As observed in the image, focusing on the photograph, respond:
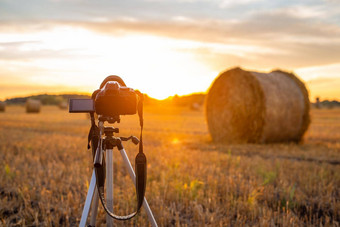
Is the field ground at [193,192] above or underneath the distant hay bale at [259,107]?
underneath

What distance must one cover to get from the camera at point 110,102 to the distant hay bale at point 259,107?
786 cm

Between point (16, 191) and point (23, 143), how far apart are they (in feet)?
17.0

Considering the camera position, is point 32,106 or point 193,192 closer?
point 193,192

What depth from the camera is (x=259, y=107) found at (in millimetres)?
9922

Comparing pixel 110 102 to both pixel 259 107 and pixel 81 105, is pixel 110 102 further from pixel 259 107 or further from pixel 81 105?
pixel 259 107

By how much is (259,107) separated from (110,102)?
26.7 feet

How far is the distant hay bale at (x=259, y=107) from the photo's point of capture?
32.5 feet

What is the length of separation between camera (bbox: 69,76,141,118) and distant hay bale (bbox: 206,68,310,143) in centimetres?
786

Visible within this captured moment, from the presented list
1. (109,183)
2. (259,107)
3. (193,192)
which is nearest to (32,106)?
(259,107)

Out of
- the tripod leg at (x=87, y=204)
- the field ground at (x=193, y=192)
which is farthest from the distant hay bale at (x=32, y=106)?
the tripod leg at (x=87, y=204)

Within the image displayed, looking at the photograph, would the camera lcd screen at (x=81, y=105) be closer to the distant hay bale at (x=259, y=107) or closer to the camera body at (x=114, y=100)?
the camera body at (x=114, y=100)

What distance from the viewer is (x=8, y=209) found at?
4.13 m

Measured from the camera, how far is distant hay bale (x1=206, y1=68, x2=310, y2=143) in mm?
9898

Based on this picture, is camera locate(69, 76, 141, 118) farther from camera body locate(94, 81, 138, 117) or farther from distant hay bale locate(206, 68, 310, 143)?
distant hay bale locate(206, 68, 310, 143)
